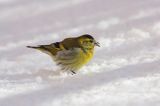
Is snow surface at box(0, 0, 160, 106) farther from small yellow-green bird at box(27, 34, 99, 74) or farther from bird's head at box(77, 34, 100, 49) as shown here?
bird's head at box(77, 34, 100, 49)

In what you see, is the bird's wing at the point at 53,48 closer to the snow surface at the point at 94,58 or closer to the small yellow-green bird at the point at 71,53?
the small yellow-green bird at the point at 71,53

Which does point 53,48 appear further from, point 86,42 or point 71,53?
point 86,42

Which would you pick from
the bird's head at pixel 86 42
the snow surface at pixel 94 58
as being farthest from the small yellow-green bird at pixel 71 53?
the snow surface at pixel 94 58

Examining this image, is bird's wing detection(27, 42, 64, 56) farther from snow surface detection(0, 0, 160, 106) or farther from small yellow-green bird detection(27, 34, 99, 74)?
snow surface detection(0, 0, 160, 106)

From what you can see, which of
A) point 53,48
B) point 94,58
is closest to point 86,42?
point 53,48

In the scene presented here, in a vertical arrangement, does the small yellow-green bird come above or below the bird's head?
below

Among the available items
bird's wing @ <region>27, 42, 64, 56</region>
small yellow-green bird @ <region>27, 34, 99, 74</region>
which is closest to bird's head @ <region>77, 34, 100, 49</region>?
small yellow-green bird @ <region>27, 34, 99, 74</region>

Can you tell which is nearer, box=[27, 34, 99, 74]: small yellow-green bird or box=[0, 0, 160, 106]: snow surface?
box=[0, 0, 160, 106]: snow surface

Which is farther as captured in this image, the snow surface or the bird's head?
the bird's head

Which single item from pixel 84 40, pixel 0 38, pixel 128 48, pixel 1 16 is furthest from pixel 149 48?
pixel 1 16
